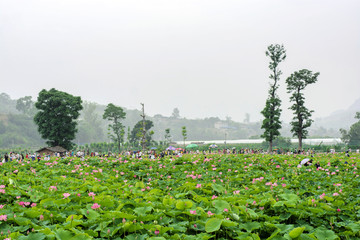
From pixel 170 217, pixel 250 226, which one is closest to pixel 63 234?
pixel 170 217

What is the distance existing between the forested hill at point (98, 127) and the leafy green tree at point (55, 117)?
197 feet

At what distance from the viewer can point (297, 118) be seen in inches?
1184

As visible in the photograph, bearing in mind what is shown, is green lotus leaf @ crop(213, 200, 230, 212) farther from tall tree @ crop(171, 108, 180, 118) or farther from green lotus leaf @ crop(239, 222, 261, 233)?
tall tree @ crop(171, 108, 180, 118)

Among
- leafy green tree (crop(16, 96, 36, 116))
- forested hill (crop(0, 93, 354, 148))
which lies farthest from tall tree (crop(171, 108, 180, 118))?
leafy green tree (crop(16, 96, 36, 116))

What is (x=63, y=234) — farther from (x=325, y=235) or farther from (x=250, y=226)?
(x=325, y=235)

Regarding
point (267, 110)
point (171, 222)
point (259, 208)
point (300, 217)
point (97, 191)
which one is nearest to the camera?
point (171, 222)

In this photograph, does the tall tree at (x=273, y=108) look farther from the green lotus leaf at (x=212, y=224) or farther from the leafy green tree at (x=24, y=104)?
the leafy green tree at (x=24, y=104)

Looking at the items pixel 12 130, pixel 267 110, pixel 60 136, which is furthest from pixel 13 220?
pixel 12 130

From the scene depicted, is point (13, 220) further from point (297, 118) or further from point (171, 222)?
point (297, 118)

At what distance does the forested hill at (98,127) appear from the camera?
94738mm

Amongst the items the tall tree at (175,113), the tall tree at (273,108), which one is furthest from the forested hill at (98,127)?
the tall tree at (273,108)

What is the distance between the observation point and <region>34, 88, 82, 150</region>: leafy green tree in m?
35.2

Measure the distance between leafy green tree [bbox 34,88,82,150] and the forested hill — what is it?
60085mm

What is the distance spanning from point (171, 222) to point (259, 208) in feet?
4.72
